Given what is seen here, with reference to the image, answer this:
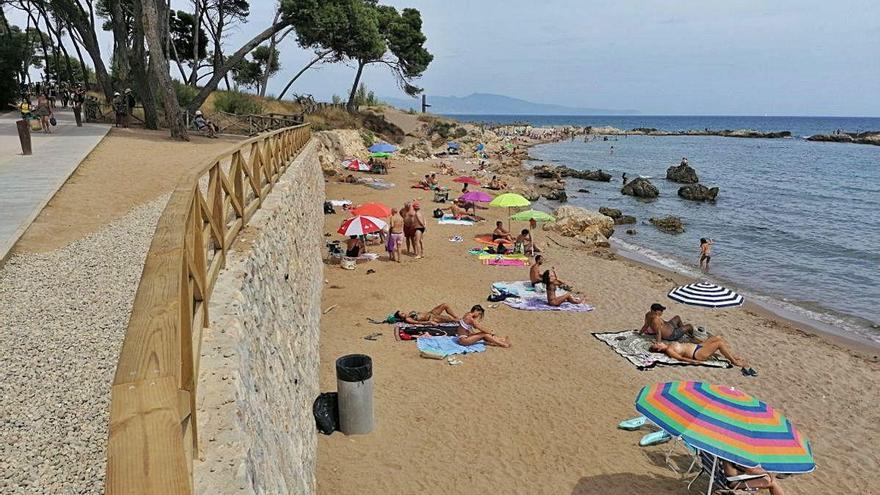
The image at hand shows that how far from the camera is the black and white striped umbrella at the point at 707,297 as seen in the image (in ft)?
37.0

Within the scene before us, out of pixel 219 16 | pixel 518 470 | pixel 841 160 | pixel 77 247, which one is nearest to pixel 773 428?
pixel 518 470

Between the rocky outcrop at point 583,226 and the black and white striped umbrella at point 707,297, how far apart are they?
707cm

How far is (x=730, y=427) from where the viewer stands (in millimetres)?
5453

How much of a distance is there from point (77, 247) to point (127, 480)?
7.66m

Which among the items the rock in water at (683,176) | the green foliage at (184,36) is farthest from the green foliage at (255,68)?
the rock in water at (683,176)

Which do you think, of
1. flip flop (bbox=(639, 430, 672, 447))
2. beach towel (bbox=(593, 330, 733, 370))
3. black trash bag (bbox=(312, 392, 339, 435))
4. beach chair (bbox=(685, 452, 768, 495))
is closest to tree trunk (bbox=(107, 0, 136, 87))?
black trash bag (bbox=(312, 392, 339, 435))

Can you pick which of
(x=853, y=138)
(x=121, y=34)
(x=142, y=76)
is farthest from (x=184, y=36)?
(x=853, y=138)

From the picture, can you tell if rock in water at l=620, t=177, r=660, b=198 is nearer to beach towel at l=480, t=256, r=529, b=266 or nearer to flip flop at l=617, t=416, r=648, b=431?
beach towel at l=480, t=256, r=529, b=266

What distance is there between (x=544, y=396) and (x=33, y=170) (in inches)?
473

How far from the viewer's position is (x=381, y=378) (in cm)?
842

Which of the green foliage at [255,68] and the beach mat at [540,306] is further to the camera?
the green foliage at [255,68]

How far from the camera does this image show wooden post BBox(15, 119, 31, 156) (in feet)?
44.6

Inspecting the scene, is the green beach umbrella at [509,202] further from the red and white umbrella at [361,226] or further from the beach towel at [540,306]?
the beach towel at [540,306]

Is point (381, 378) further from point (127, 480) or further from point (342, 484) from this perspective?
point (127, 480)
